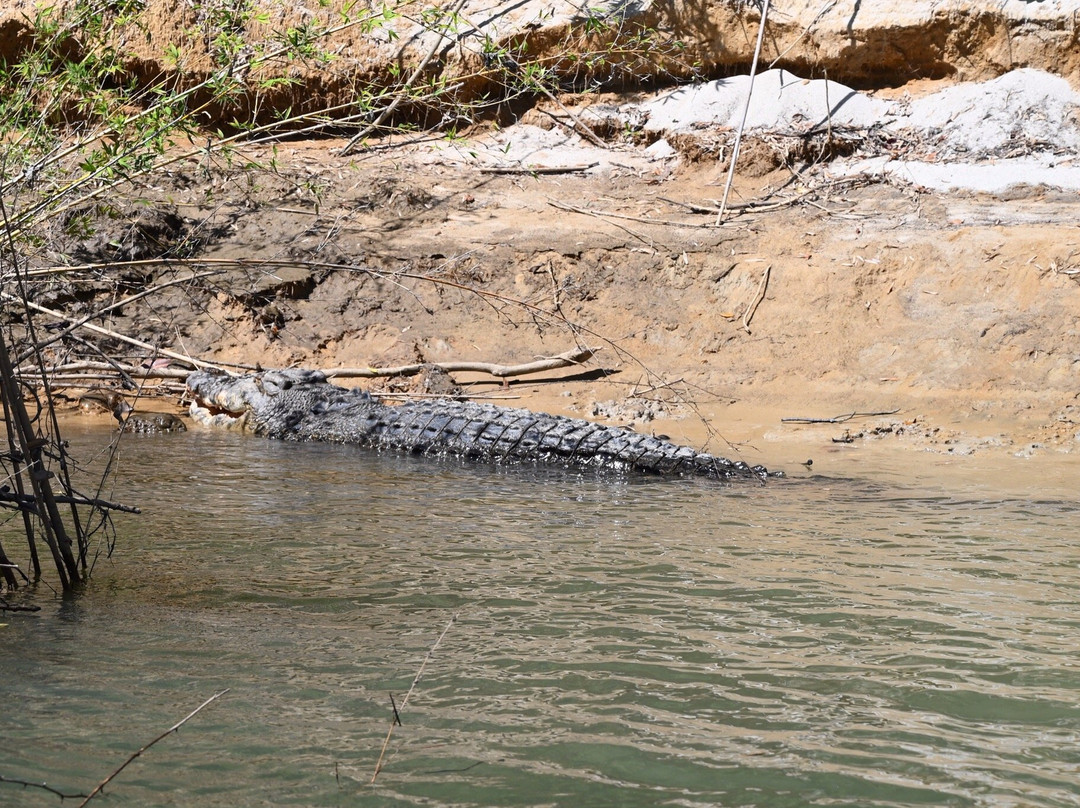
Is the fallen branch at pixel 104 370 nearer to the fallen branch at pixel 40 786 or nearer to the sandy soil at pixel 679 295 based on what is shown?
the sandy soil at pixel 679 295

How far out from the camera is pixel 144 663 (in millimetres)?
2879

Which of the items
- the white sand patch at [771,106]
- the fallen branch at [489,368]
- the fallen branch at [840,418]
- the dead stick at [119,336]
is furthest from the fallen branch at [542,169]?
the fallen branch at [840,418]

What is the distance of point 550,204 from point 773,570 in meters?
6.11

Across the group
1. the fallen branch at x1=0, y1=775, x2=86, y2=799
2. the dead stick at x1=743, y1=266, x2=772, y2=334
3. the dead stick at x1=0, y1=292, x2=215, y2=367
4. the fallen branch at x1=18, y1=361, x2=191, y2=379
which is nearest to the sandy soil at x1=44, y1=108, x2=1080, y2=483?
the dead stick at x1=743, y1=266, x2=772, y2=334

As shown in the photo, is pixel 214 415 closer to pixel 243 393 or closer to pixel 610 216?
pixel 243 393

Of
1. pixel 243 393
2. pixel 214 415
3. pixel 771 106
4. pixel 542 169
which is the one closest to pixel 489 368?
pixel 243 393

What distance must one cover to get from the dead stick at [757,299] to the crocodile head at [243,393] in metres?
3.15

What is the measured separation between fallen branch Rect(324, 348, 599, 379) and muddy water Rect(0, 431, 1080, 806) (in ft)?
9.19

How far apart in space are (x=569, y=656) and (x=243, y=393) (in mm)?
5115

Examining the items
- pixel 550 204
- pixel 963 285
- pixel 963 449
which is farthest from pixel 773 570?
pixel 550 204

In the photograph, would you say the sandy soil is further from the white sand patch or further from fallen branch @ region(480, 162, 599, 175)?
the white sand patch

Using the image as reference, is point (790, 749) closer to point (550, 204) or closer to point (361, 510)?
point (361, 510)

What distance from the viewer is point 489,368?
7871 millimetres

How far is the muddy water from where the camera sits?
227cm
